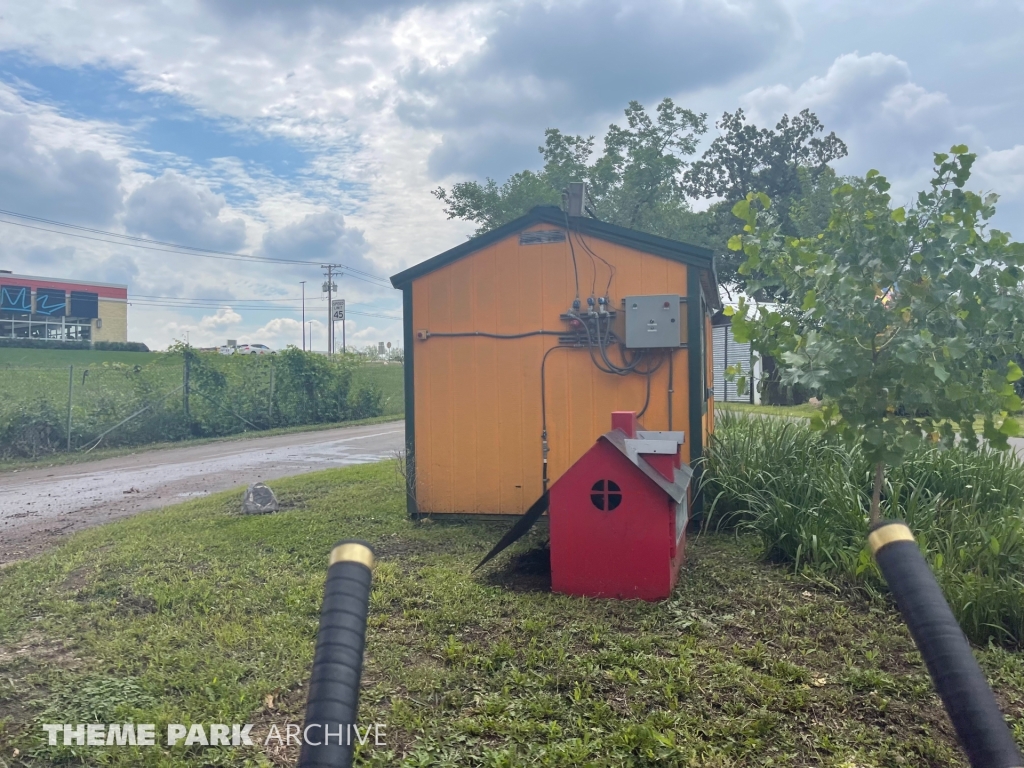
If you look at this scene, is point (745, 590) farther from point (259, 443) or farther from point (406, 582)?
point (259, 443)

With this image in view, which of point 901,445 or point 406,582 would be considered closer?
point 901,445

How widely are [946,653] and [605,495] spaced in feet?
11.2

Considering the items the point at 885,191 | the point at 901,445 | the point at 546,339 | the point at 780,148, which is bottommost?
the point at 901,445

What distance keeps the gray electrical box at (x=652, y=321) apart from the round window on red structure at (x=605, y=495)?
2.12 m

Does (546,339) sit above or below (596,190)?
below

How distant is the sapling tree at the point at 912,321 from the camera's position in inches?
156

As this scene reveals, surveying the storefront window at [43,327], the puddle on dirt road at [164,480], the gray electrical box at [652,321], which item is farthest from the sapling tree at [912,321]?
the storefront window at [43,327]

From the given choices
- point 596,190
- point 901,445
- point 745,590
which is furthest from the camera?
point 596,190

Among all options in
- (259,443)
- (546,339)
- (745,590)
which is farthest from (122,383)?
(745,590)

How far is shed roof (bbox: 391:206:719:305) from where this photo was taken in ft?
21.1

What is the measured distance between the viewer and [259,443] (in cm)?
1505

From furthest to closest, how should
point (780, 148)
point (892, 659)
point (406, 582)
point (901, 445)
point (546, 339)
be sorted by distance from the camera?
point (780, 148)
point (546, 339)
point (406, 582)
point (901, 445)
point (892, 659)

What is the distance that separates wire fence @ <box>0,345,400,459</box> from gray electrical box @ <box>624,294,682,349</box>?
11100 mm

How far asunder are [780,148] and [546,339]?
23445 mm
